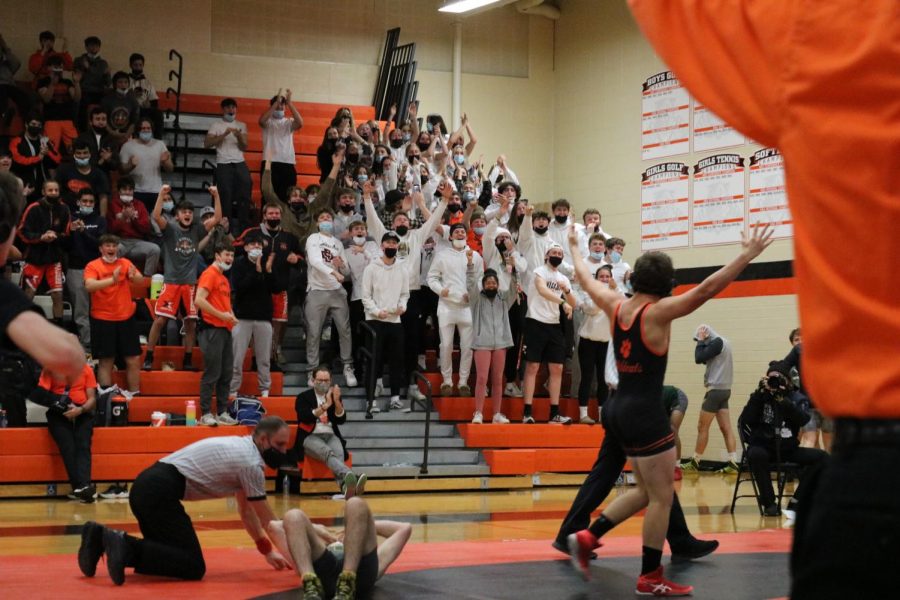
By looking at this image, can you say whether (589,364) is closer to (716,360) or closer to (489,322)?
(489,322)

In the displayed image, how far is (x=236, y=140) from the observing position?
16625mm

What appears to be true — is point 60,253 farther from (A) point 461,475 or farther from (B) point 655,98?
(B) point 655,98

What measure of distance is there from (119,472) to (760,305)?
10.1 metres

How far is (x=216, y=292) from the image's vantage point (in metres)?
13.0

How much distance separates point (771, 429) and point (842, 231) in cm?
991

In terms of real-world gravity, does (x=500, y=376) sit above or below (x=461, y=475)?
above

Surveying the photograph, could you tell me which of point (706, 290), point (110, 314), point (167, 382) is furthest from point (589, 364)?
point (706, 290)

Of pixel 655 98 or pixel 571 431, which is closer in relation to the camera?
pixel 571 431

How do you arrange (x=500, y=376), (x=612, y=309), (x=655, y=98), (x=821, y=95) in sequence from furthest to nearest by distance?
(x=655, y=98)
(x=500, y=376)
(x=612, y=309)
(x=821, y=95)

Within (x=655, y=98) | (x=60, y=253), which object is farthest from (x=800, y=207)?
(x=655, y=98)

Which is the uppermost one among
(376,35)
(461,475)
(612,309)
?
(376,35)

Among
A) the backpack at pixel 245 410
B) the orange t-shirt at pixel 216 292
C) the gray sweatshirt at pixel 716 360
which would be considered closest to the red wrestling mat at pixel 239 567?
the backpack at pixel 245 410

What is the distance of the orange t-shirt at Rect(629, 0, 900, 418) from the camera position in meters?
1.58

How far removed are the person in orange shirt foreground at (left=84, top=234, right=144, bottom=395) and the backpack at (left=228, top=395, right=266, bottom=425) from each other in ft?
3.98
